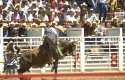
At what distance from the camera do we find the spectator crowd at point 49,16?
57.5ft

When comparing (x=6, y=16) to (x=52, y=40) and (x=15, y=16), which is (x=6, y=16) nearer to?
(x=15, y=16)

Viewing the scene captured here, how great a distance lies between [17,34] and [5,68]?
2456 millimetres

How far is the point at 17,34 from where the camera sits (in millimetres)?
17500

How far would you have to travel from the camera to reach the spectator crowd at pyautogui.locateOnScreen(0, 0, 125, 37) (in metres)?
17.5

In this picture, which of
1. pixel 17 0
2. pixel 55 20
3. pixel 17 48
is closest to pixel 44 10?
pixel 55 20

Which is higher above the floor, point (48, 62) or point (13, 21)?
point (13, 21)

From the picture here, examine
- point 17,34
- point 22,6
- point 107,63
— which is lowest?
point 107,63

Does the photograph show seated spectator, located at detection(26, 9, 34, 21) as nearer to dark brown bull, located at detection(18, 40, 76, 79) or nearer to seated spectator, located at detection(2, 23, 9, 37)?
seated spectator, located at detection(2, 23, 9, 37)

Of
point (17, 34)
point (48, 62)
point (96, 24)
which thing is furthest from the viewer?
point (96, 24)

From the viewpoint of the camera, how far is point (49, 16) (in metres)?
18.5

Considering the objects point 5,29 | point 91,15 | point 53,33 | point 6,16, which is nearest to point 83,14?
point 91,15

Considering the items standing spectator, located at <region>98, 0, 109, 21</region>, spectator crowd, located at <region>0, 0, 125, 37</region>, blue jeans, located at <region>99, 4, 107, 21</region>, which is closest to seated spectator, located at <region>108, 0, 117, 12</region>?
spectator crowd, located at <region>0, 0, 125, 37</region>

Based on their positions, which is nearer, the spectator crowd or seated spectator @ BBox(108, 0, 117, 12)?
the spectator crowd

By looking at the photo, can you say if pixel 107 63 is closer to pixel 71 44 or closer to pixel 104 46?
pixel 104 46
